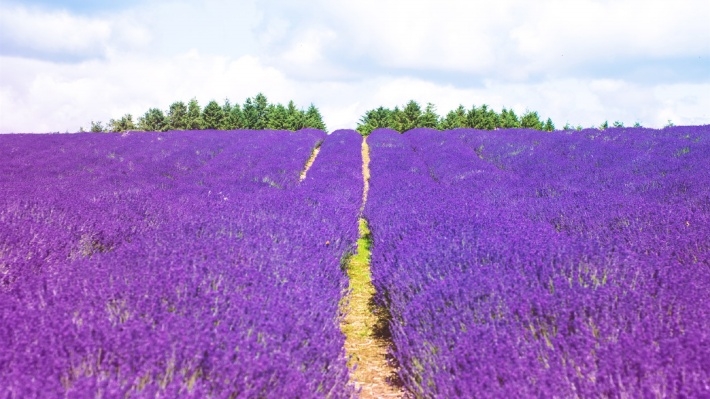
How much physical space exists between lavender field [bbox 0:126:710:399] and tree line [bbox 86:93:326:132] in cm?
2600

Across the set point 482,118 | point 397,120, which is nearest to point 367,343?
point 397,120

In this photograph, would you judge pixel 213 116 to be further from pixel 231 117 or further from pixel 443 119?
pixel 443 119

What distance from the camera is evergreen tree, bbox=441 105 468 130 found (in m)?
29.8

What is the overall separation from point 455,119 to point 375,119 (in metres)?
5.08

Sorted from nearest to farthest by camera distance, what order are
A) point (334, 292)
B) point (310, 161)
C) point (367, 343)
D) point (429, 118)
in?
point (334, 292) < point (367, 343) < point (310, 161) < point (429, 118)

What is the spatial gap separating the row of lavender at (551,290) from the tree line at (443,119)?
2353 centimetres

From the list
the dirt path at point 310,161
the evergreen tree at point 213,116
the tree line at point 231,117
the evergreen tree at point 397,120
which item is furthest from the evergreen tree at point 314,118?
the dirt path at point 310,161

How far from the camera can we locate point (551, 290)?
273 centimetres

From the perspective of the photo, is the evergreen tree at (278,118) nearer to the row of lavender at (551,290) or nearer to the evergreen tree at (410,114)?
the evergreen tree at (410,114)

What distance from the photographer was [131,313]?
7.39 feet

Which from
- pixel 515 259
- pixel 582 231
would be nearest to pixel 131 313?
pixel 515 259

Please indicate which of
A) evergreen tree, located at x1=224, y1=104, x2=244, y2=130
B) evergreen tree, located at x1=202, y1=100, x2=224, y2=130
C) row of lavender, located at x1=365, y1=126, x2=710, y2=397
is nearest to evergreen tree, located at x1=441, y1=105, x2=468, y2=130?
evergreen tree, located at x1=224, y1=104, x2=244, y2=130

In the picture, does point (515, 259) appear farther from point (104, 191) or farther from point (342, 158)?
point (342, 158)

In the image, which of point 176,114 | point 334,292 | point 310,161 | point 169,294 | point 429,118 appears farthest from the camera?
point 176,114
